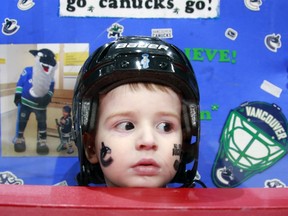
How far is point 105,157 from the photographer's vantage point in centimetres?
86

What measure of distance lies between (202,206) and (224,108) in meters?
0.69

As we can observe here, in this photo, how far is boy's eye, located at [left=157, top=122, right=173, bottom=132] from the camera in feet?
2.81

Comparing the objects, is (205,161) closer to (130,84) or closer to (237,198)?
(130,84)

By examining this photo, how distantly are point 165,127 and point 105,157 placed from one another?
0.14 m

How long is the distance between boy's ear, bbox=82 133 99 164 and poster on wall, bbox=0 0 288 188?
11.7 inches

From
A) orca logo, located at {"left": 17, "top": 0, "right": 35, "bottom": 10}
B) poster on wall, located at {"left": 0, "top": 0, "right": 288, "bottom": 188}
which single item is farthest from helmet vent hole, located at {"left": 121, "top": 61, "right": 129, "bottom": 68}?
orca logo, located at {"left": 17, "top": 0, "right": 35, "bottom": 10}

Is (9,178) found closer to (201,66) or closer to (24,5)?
(24,5)

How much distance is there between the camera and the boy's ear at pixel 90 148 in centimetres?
94

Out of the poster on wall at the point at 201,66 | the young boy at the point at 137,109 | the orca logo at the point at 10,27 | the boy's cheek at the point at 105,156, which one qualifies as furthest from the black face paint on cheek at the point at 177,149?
the orca logo at the point at 10,27

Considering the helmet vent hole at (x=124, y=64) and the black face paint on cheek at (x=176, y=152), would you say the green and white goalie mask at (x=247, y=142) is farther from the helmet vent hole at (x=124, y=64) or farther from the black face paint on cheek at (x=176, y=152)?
the helmet vent hole at (x=124, y=64)

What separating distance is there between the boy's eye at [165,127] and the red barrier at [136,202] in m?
0.19

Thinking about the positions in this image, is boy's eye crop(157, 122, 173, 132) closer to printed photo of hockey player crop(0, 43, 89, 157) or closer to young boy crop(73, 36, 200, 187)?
young boy crop(73, 36, 200, 187)

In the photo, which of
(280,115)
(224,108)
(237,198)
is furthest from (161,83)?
(280,115)

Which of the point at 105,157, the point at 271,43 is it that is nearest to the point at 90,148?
the point at 105,157
